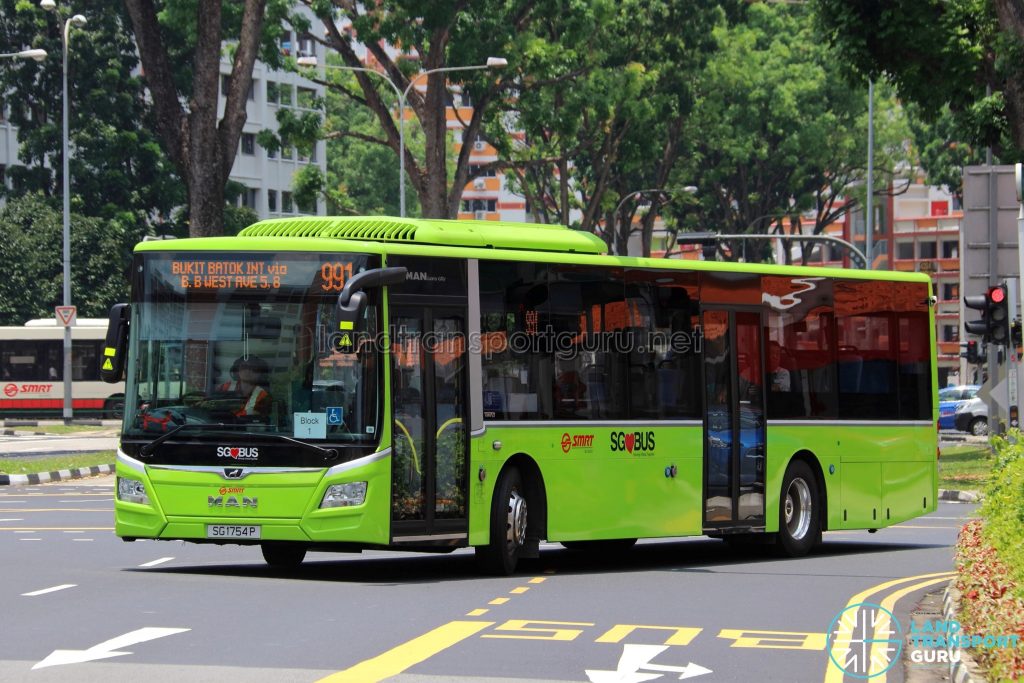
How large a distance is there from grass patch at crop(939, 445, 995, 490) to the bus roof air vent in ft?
40.8

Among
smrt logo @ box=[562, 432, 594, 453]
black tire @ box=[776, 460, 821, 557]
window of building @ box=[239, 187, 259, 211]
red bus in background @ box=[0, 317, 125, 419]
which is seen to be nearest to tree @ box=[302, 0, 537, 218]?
red bus in background @ box=[0, 317, 125, 419]

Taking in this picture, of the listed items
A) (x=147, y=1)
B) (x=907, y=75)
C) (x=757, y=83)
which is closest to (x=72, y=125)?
(x=757, y=83)

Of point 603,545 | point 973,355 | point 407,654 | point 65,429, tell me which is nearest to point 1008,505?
point 407,654

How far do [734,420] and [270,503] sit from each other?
551 centimetres

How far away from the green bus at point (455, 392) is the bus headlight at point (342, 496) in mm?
22

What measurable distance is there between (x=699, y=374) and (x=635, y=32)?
105ft

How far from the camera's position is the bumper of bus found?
1502 centimetres

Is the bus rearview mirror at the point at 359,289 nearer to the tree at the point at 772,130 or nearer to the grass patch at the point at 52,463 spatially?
the grass patch at the point at 52,463

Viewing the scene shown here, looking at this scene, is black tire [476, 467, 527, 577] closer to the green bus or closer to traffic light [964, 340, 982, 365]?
the green bus

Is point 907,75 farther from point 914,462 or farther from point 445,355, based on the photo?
point 445,355

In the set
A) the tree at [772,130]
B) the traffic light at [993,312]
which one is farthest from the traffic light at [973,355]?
the traffic light at [993,312]

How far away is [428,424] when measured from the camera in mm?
15633

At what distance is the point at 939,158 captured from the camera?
6656cm

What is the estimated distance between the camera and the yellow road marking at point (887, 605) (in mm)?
11698
